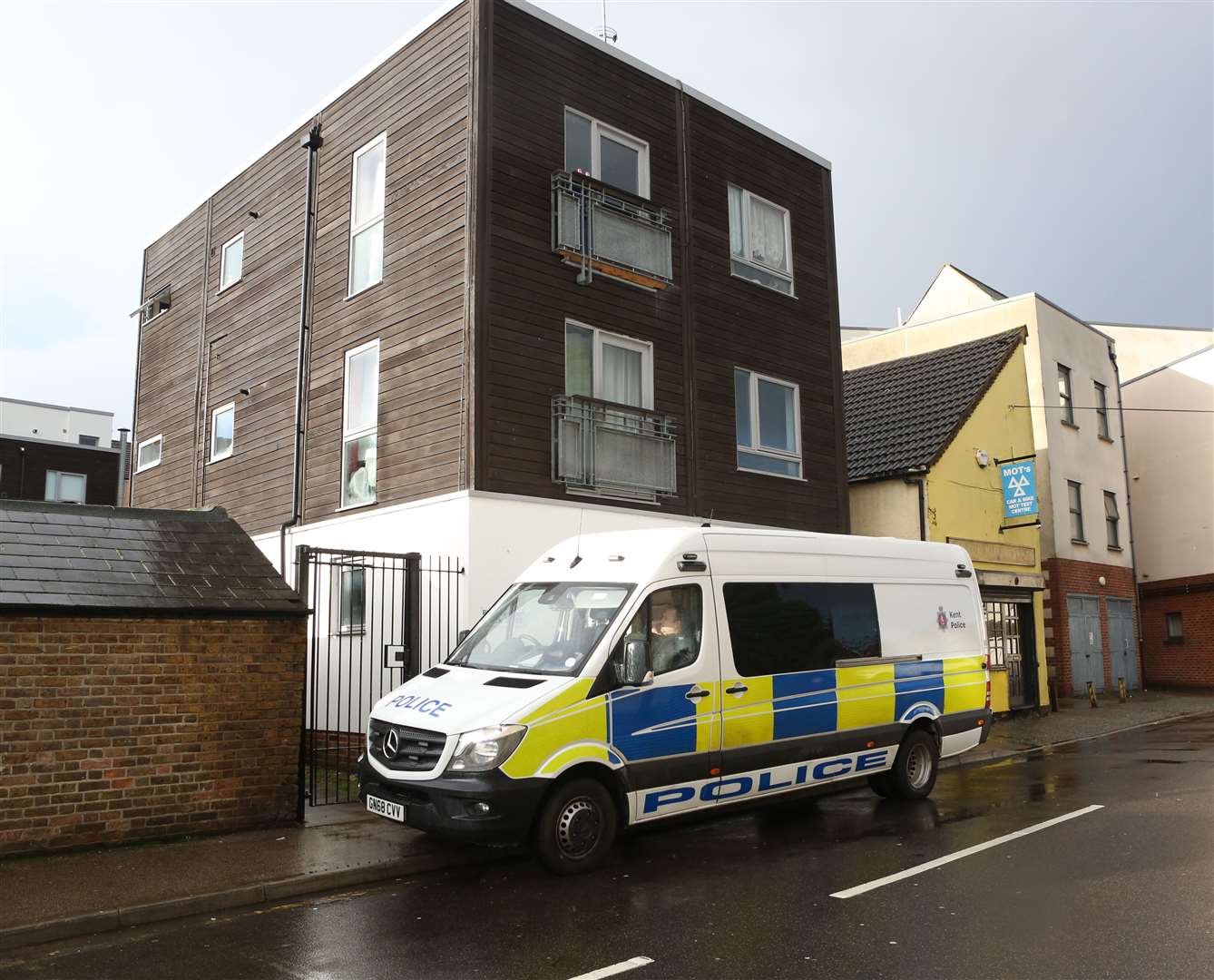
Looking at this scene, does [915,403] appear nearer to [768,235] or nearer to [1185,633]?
[768,235]

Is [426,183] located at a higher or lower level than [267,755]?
higher

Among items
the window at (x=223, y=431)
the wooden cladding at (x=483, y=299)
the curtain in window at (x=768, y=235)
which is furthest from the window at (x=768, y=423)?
the window at (x=223, y=431)

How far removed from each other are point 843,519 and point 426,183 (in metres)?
8.41

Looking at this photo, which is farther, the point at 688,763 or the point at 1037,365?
the point at 1037,365

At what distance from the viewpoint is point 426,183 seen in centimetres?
1366

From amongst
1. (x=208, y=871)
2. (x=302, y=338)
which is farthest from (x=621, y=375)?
(x=208, y=871)

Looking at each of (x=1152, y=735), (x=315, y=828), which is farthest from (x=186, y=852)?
(x=1152, y=735)

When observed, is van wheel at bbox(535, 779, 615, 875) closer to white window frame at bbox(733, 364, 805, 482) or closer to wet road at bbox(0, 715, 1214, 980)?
wet road at bbox(0, 715, 1214, 980)

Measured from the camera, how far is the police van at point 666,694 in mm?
7191

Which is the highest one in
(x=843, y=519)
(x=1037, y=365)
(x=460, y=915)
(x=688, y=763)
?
(x=1037, y=365)

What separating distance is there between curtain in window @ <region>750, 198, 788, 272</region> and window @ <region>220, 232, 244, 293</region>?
8.48 m

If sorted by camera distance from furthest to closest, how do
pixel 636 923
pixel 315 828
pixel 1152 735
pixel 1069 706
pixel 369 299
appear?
1. pixel 1069 706
2. pixel 1152 735
3. pixel 369 299
4. pixel 315 828
5. pixel 636 923

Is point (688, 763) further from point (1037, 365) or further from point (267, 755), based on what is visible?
point (1037, 365)

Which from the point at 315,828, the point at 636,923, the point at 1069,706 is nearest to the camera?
the point at 636,923
